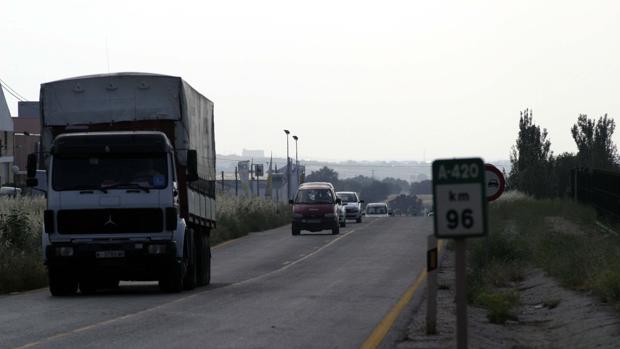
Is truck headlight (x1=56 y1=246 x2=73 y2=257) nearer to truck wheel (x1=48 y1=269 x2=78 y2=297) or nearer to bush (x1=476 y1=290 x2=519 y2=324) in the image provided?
truck wheel (x1=48 y1=269 x2=78 y2=297)

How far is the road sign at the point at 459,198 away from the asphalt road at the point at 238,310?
4.07 meters

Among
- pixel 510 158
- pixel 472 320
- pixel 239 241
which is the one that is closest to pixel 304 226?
pixel 239 241

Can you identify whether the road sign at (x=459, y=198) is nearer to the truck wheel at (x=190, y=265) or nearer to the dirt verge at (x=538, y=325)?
the dirt verge at (x=538, y=325)

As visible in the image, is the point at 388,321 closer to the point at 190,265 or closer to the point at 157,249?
the point at 157,249

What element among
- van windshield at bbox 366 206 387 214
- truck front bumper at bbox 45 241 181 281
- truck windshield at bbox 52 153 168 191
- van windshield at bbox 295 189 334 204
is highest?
truck windshield at bbox 52 153 168 191

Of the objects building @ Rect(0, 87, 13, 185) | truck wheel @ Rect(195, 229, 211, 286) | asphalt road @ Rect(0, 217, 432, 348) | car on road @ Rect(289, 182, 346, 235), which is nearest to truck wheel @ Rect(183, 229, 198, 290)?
asphalt road @ Rect(0, 217, 432, 348)

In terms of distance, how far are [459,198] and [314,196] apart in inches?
1695

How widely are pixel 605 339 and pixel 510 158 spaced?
195 ft

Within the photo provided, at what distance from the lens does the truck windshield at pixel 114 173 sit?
2316cm

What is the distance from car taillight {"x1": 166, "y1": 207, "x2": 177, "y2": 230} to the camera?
2316 cm

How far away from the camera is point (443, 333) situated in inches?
647

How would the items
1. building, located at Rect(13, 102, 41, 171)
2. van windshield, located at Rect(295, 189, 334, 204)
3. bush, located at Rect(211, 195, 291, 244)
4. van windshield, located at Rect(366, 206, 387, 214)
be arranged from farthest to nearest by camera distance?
building, located at Rect(13, 102, 41, 171)
van windshield, located at Rect(366, 206, 387, 214)
van windshield, located at Rect(295, 189, 334, 204)
bush, located at Rect(211, 195, 291, 244)

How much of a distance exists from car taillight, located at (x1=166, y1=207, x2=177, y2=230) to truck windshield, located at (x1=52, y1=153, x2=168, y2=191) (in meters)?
0.43

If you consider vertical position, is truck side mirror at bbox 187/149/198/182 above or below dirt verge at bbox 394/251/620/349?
above
